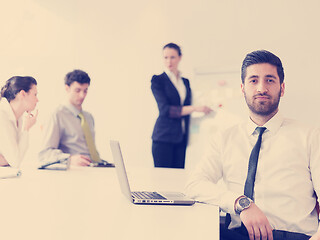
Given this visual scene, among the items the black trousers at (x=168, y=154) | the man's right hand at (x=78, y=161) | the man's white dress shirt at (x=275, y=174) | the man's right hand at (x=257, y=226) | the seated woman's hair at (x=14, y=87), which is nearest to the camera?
the man's right hand at (x=257, y=226)

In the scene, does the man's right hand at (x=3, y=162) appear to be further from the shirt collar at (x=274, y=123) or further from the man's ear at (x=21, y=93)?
the shirt collar at (x=274, y=123)

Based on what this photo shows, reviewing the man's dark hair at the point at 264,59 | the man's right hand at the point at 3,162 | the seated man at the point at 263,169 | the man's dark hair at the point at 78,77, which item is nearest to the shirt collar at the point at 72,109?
the man's dark hair at the point at 78,77

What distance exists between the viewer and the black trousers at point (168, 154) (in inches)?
118

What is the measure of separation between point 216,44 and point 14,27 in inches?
87.2

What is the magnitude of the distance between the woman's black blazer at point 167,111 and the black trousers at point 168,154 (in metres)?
0.04

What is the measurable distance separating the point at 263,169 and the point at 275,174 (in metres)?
0.05

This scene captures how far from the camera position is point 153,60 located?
4074mm

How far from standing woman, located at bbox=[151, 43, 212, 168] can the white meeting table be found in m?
1.48

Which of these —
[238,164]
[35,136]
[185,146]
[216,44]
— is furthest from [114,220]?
[35,136]

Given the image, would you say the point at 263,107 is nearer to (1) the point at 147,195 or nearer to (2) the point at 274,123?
(2) the point at 274,123

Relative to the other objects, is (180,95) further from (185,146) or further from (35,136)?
(35,136)

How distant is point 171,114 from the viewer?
312 centimetres

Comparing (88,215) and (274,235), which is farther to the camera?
(274,235)

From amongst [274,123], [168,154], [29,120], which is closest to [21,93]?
[29,120]
